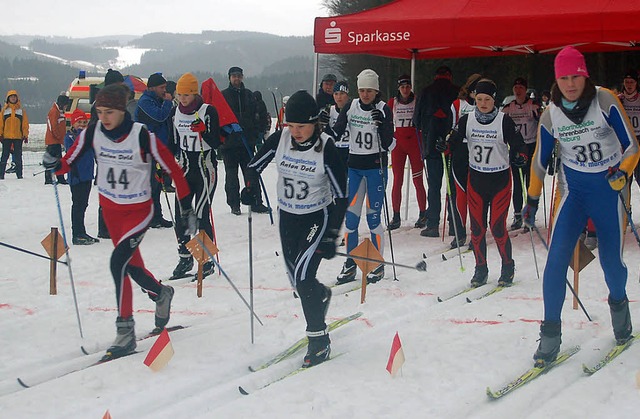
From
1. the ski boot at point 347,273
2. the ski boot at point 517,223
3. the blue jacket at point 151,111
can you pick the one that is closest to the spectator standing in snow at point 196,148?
the ski boot at point 347,273

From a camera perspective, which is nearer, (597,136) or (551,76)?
(597,136)

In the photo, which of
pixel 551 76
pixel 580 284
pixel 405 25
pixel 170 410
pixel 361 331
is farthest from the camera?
pixel 551 76

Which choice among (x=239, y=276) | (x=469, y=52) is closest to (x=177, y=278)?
(x=239, y=276)

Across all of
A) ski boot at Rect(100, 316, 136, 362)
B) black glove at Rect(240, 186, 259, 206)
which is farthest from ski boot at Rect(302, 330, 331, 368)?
ski boot at Rect(100, 316, 136, 362)

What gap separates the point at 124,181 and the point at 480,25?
4818 mm

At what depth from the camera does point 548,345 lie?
186 inches

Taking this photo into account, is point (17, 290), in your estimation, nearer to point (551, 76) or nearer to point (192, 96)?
point (192, 96)

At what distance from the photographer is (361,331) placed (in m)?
5.63

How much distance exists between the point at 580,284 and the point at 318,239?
3047mm

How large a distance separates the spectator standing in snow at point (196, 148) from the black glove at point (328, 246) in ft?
9.12

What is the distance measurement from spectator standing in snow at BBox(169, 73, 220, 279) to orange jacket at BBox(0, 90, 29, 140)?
9506 mm

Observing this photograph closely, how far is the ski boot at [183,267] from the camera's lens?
7508mm

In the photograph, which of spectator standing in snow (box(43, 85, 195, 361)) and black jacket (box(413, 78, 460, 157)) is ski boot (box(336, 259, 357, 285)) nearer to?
spectator standing in snow (box(43, 85, 195, 361))

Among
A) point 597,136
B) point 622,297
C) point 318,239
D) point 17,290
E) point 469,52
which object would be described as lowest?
point 17,290
